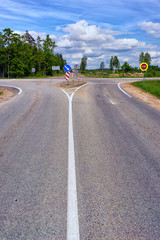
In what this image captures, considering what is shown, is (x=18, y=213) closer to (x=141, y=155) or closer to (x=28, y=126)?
(x=141, y=155)

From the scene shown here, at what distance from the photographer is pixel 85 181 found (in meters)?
3.79

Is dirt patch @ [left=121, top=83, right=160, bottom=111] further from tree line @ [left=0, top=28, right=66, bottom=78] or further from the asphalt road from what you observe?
tree line @ [left=0, top=28, right=66, bottom=78]

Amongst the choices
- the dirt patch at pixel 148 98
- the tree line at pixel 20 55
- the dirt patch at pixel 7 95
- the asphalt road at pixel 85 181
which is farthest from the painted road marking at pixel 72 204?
the tree line at pixel 20 55

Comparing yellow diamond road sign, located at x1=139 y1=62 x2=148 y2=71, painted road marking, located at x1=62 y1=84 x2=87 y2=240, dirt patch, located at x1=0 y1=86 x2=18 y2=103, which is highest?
yellow diamond road sign, located at x1=139 y1=62 x2=148 y2=71

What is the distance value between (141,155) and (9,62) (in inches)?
2277

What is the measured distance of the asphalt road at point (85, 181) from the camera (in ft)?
8.71

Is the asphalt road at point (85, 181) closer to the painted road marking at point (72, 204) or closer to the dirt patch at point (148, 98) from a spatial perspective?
the painted road marking at point (72, 204)

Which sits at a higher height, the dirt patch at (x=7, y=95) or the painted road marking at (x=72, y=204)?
the dirt patch at (x=7, y=95)

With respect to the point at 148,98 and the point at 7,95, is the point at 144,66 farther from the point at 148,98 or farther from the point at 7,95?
the point at 7,95

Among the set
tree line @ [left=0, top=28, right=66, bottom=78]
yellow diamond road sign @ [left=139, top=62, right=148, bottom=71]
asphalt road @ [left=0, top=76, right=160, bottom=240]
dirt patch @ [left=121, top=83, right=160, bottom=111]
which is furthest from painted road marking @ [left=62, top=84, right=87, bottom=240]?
tree line @ [left=0, top=28, right=66, bottom=78]

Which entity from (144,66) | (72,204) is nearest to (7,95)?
(144,66)

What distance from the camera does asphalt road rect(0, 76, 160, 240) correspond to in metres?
2.65

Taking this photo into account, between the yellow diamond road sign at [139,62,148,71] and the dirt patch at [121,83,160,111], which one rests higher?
the yellow diamond road sign at [139,62,148,71]

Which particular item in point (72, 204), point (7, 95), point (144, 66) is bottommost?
point (72, 204)
